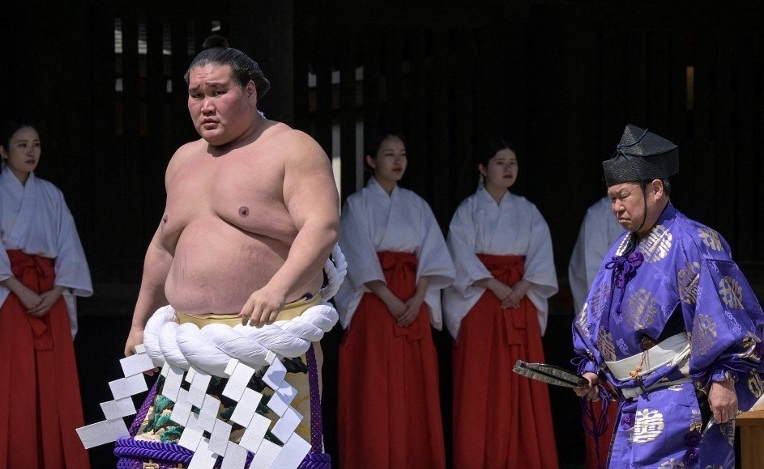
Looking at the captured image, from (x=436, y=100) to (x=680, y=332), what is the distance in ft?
12.1

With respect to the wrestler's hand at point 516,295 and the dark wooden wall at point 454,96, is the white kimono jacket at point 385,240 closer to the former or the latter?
the wrestler's hand at point 516,295

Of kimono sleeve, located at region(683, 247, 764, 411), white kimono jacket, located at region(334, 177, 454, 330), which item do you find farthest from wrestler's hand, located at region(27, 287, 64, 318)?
kimono sleeve, located at region(683, 247, 764, 411)

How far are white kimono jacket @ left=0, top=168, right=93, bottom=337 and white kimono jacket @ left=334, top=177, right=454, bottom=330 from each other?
120 cm

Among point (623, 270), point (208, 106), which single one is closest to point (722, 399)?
point (623, 270)

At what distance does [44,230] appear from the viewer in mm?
6469

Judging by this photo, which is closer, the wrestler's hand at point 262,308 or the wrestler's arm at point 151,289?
the wrestler's hand at point 262,308

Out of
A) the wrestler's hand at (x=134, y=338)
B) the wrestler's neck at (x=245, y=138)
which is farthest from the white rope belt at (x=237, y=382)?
the wrestler's neck at (x=245, y=138)

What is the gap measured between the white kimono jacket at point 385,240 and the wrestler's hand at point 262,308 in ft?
9.65

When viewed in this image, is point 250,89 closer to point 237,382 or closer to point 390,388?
point 237,382

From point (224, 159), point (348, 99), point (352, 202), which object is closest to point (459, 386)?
point (352, 202)

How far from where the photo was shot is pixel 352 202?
6855 millimetres

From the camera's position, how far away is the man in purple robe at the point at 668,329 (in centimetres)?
395

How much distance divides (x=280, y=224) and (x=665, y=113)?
410 cm

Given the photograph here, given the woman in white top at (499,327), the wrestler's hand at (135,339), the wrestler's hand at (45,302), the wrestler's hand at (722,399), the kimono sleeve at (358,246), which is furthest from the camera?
the woman in white top at (499,327)
